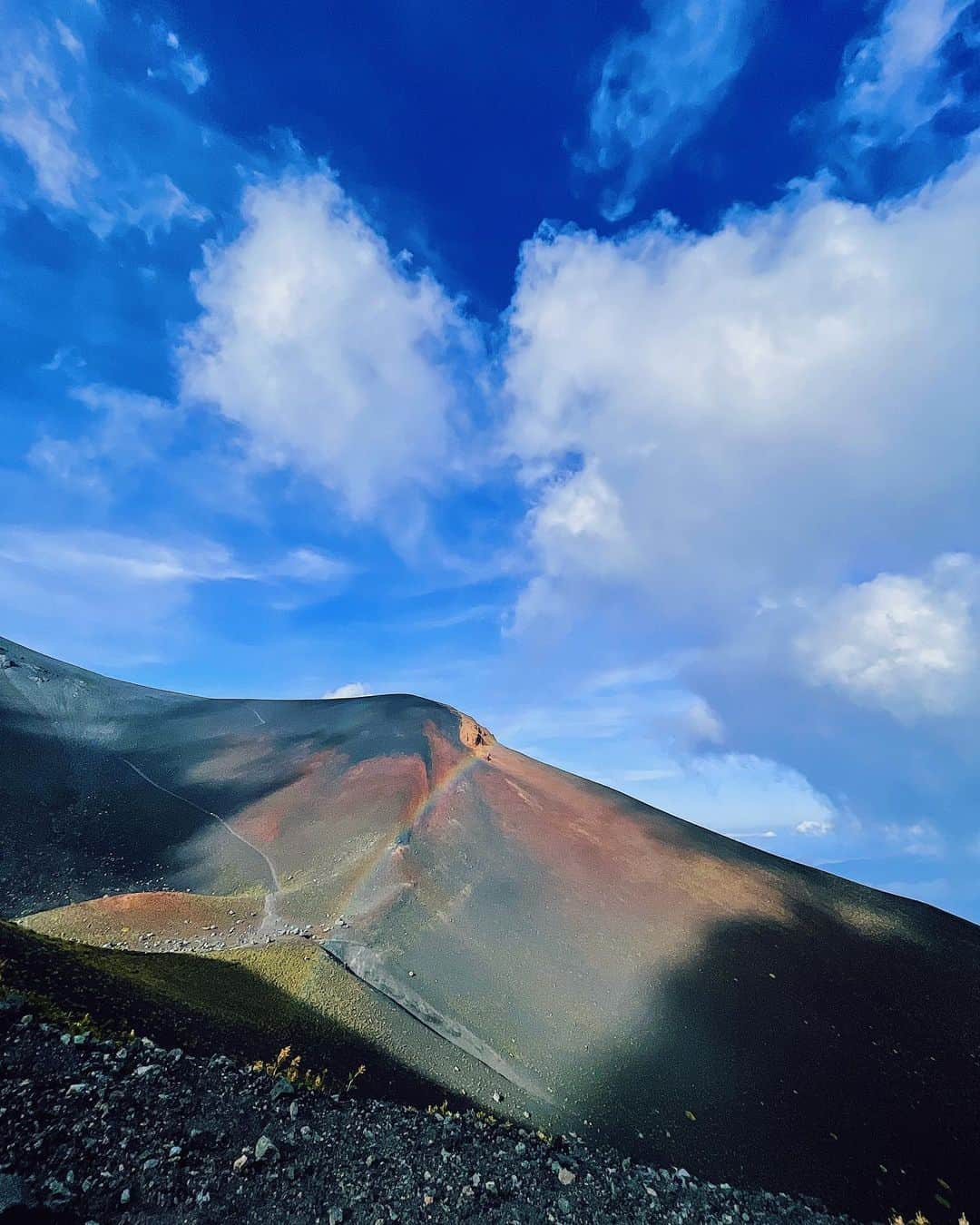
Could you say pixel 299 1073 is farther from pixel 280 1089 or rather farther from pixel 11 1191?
pixel 11 1191

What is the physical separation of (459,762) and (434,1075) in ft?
57.8

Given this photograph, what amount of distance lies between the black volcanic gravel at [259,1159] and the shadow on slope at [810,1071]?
133cm

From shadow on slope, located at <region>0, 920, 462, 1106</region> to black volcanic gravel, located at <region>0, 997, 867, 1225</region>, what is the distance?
839mm

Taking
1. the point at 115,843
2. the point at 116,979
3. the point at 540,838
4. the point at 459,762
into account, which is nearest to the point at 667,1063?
the point at 540,838

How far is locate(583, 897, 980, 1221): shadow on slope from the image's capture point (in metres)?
A: 12.6

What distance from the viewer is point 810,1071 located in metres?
15.8

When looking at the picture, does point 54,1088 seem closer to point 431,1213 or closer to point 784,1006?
→ point 431,1213

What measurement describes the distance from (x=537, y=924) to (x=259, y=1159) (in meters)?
12.8


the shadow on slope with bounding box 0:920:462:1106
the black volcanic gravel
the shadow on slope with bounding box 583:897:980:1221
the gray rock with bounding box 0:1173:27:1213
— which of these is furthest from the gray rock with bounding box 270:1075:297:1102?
the shadow on slope with bounding box 583:897:980:1221

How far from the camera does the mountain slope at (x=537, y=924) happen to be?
13820 mm

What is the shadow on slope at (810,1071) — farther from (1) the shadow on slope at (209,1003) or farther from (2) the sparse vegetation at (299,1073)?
(2) the sparse vegetation at (299,1073)

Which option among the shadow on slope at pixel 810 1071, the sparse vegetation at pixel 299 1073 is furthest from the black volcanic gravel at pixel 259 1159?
the shadow on slope at pixel 810 1071

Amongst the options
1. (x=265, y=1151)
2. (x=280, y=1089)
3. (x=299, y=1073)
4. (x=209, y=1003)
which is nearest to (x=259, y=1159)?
(x=265, y=1151)

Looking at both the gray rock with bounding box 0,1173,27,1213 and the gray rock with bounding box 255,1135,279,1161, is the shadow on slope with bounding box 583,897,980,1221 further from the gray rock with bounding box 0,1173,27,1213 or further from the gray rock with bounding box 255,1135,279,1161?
the gray rock with bounding box 0,1173,27,1213
